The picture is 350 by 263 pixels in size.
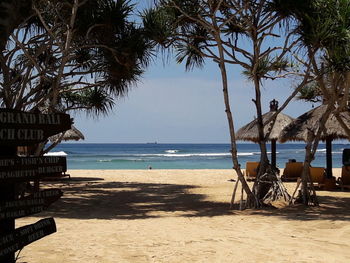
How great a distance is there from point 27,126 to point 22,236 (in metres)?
0.71

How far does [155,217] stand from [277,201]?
2.80 metres

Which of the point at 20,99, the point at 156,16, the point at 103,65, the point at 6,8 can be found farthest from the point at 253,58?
the point at 6,8

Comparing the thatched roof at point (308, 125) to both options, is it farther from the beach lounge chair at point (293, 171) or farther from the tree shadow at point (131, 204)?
the tree shadow at point (131, 204)

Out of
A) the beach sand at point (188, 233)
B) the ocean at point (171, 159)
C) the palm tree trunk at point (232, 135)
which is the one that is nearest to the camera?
the beach sand at point (188, 233)

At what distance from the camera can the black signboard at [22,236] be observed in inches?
110

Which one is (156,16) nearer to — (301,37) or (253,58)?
(253,58)

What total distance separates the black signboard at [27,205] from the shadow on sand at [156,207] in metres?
4.68

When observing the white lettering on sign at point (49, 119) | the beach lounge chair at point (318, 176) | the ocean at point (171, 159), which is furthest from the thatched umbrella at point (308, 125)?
the ocean at point (171, 159)

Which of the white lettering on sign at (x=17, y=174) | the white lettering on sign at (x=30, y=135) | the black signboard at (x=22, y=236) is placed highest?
the white lettering on sign at (x=30, y=135)

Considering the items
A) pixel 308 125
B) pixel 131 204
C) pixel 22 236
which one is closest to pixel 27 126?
pixel 22 236

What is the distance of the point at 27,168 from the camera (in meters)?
2.98

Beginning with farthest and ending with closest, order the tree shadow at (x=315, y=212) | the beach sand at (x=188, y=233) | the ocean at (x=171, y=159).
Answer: the ocean at (x=171, y=159) < the tree shadow at (x=315, y=212) < the beach sand at (x=188, y=233)

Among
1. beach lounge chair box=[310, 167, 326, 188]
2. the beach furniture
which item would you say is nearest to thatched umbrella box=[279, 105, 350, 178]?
beach lounge chair box=[310, 167, 326, 188]

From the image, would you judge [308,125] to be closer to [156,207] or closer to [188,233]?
[156,207]
